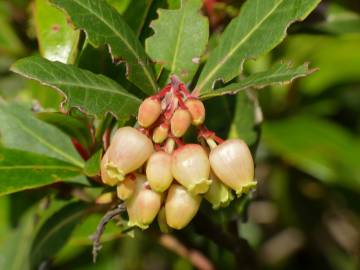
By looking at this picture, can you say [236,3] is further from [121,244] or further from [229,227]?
[121,244]

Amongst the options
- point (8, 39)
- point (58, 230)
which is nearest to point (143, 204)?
point (58, 230)

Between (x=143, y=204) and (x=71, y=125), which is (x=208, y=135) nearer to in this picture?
(x=143, y=204)

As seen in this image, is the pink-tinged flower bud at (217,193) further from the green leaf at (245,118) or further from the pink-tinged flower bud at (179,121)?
the green leaf at (245,118)

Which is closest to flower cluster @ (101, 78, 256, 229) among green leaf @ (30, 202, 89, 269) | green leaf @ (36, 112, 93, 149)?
green leaf @ (36, 112, 93, 149)

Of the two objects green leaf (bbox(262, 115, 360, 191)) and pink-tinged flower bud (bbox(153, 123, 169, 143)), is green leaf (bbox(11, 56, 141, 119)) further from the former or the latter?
green leaf (bbox(262, 115, 360, 191))

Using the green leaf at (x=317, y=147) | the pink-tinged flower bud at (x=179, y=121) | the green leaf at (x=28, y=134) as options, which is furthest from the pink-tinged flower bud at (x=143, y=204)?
the green leaf at (x=317, y=147)

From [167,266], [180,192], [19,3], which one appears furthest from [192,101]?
[167,266]
